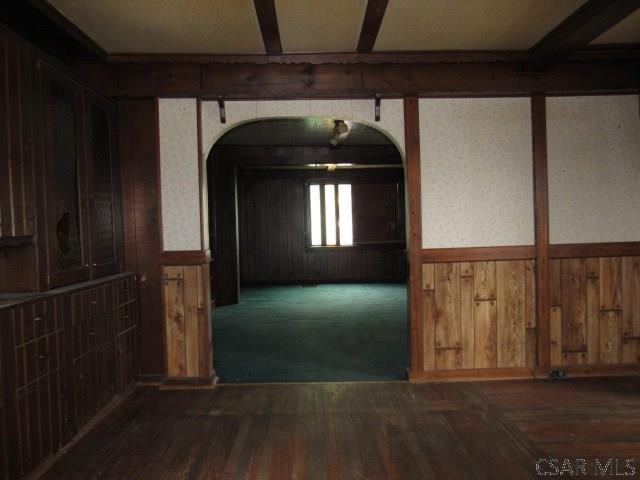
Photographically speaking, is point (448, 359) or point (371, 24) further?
point (448, 359)

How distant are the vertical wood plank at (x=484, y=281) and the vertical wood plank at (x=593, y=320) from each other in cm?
83

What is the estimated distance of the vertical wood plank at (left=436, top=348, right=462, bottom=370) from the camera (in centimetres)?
397

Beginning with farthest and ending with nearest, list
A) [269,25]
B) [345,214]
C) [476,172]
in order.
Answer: [345,214]
[476,172]
[269,25]

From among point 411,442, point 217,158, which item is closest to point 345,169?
point 217,158

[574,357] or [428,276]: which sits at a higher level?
[428,276]

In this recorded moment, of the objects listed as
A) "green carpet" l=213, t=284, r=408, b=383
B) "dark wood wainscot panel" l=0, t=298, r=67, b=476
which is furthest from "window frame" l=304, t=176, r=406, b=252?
"dark wood wainscot panel" l=0, t=298, r=67, b=476

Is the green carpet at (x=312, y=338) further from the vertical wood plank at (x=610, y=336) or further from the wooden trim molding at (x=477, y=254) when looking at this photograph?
the vertical wood plank at (x=610, y=336)

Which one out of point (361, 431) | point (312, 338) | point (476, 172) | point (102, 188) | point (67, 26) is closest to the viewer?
point (361, 431)

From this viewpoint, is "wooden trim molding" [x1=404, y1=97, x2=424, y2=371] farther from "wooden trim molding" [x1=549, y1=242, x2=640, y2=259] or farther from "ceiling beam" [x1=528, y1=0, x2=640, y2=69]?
"wooden trim molding" [x1=549, y1=242, x2=640, y2=259]

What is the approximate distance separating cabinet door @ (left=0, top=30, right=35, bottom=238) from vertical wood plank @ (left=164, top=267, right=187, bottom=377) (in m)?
1.43

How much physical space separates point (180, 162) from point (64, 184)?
1068mm

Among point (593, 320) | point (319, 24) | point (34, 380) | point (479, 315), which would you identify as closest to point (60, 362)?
point (34, 380)

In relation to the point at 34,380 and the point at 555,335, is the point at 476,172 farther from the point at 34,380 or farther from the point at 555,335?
the point at 34,380

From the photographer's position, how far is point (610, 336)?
4012 millimetres
